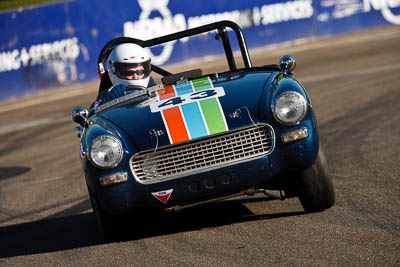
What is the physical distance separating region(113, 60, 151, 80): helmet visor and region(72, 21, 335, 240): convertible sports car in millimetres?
1320

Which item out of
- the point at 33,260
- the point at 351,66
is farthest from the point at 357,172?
the point at 351,66

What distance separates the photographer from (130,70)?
243 inches

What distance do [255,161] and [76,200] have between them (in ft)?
9.08

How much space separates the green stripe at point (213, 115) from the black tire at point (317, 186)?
0.66 meters

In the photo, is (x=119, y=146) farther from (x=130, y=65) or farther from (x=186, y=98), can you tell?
(x=130, y=65)

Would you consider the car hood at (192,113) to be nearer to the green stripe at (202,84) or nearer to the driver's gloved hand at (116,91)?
the green stripe at (202,84)

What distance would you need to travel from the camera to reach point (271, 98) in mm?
4727

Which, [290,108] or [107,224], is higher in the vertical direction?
[290,108]

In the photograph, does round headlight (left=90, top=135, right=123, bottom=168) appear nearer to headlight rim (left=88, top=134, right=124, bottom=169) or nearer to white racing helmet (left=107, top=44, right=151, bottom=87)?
headlight rim (left=88, top=134, right=124, bottom=169)

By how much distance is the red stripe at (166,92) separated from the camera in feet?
17.1

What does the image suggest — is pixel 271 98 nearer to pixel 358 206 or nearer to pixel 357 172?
pixel 358 206

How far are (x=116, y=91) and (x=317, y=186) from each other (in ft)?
6.71

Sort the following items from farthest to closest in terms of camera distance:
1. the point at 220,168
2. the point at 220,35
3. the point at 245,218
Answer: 1. the point at 220,35
2. the point at 245,218
3. the point at 220,168

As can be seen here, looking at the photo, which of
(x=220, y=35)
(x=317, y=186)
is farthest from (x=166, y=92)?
(x=220, y=35)
